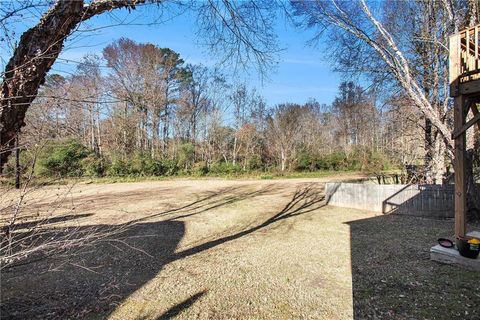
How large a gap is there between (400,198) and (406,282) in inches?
178

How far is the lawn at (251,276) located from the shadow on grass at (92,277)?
0.05 ft

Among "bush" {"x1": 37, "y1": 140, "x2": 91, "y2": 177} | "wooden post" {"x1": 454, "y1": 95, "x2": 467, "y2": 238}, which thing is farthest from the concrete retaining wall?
"bush" {"x1": 37, "y1": 140, "x2": 91, "y2": 177}

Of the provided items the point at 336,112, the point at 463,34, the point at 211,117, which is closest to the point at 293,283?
the point at 463,34

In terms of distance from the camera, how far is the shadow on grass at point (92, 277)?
2705mm

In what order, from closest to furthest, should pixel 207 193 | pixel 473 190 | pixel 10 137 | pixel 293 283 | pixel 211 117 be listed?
pixel 10 137 < pixel 293 283 < pixel 473 190 < pixel 207 193 < pixel 211 117

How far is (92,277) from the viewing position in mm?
3473

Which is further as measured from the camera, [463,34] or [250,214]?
[250,214]

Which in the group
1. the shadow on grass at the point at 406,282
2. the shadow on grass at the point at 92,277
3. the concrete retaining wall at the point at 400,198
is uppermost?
the concrete retaining wall at the point at 400,198

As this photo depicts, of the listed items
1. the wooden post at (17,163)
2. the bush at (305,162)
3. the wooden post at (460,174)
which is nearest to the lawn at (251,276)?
the wooden post at (17,163)

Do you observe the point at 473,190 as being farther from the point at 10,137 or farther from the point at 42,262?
the point at 42,262

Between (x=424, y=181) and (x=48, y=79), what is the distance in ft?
31.6

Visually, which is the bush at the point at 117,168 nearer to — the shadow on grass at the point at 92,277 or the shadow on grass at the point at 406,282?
the shadow on grass at the point at 92,277

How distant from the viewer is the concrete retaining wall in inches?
253

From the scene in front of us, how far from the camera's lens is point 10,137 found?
1541 millimetres
